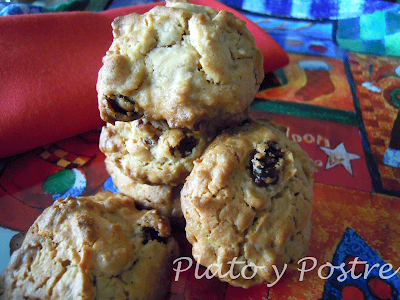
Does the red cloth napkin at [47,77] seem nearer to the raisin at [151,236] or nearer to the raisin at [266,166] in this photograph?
the raisin at [151,236]

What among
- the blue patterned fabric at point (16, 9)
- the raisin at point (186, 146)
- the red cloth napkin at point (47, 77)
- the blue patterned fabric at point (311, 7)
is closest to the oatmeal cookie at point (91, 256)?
the raisin at point (186, 146)

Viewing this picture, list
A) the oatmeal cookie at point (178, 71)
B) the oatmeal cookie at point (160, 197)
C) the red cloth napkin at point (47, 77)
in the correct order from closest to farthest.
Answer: the oatmeal cookie at point (178, 71) → the oatmeal cookie at point (160, 197) → the red cloth napkin at point (47, 77)

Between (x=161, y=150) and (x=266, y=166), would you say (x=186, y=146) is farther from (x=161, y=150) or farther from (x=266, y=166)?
(x=266, y=166)

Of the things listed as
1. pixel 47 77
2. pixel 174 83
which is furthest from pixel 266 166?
pixel 47 77

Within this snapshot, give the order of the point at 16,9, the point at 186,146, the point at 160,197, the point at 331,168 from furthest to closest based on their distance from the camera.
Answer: the point at 16,9, the point at 331,168, the point at 160,197, the point at 186,146

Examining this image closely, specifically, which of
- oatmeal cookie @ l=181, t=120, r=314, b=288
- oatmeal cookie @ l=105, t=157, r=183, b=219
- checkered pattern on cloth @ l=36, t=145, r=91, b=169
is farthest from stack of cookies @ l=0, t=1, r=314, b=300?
checkered pattern on cloth @ l=36, t=145, r=91, b=169
